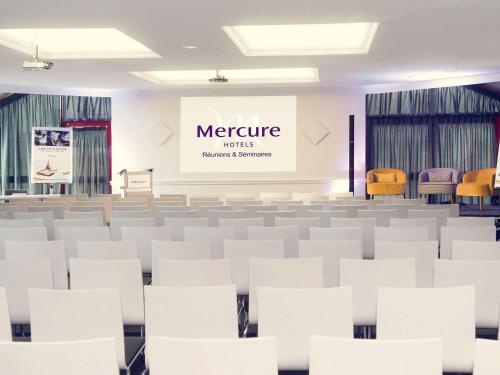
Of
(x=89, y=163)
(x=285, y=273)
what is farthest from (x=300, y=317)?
(x=89, y=163)

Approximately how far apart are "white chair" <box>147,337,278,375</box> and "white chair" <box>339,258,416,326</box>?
5.82ft

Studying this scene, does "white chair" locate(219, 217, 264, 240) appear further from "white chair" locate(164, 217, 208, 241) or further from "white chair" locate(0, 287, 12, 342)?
"white chair" locate(0, 287, 12, 342)

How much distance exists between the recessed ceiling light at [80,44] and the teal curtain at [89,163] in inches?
285

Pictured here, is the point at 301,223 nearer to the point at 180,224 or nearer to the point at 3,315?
the point at 180,224

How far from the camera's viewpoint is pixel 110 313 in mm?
2926

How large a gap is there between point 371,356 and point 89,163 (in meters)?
16.5

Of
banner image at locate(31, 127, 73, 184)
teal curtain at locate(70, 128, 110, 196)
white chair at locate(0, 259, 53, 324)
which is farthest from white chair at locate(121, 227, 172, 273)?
teal curtain at locate(70, 128, 110, 196)

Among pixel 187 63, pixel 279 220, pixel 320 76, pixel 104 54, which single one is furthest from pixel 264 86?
pixel 279 220

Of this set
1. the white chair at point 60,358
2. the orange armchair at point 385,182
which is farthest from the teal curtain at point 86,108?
the white chair at point 60,358

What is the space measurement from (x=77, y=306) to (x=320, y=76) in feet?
35.0

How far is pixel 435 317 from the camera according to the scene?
2.86m

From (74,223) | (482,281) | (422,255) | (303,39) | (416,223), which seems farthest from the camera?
(303,39)

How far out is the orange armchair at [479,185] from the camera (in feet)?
43.7

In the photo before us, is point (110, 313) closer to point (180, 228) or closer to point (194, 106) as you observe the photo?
point (180, 228)
